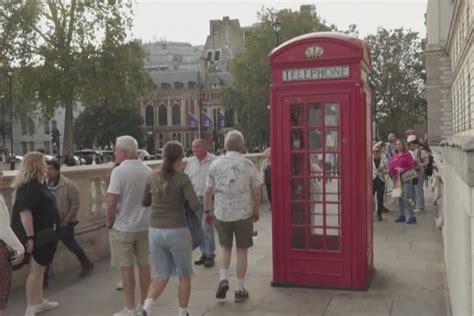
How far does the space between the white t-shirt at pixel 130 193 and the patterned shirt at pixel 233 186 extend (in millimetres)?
899

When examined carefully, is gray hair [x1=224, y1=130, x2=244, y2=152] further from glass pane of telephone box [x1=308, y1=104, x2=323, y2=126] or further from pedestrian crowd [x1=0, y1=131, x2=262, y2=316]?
glass pane of telephone box [x1=308, y1=104, x2=323, y2=126]

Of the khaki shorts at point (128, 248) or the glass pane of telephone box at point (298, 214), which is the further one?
→ the glass pane of telephone box at point (298, 214)

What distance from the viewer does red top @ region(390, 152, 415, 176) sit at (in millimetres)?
12328

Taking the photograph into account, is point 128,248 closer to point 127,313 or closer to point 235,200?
point 127,313

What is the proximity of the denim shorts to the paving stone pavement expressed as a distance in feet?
2.41

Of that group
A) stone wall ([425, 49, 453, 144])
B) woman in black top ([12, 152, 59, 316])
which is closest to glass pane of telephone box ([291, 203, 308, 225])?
woman in black top ([12, 152, 59, 316])

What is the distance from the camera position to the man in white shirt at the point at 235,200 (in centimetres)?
649

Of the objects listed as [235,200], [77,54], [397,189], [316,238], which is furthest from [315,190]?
[77,54]

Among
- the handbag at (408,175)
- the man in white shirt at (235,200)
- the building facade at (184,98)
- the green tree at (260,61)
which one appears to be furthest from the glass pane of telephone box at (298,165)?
the building facade at (184,98)

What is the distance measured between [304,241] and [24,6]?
114 ft

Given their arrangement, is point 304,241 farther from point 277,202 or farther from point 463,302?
point 463,302

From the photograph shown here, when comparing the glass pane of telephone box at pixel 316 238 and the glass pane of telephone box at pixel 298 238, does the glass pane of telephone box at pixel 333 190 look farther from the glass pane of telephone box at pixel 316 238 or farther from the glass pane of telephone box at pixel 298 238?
the glass pane of telephone box at pixel 298 238

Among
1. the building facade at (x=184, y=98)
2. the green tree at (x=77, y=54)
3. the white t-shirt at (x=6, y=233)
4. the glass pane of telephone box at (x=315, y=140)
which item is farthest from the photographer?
the building facade at (x=184, y=98)

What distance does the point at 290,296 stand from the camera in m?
6.66
